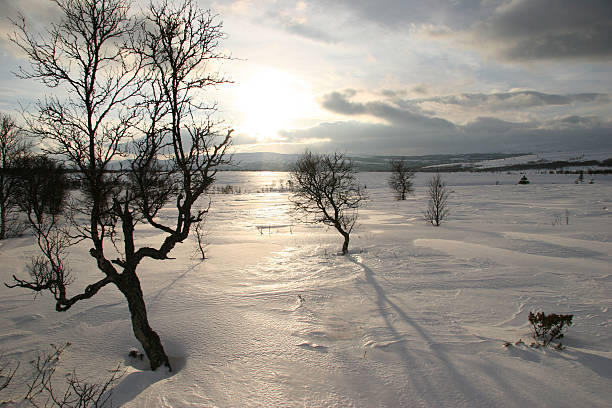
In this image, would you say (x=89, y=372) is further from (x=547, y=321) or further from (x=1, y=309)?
(x=547, y=321)

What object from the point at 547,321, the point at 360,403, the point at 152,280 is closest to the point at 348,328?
the point at 360,403

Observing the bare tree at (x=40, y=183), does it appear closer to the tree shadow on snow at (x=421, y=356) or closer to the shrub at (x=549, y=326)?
the tree shadow on snow at (x=421, y=356)

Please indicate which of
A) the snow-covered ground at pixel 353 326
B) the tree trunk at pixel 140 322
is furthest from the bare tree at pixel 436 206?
the tree trunk at pixel 140 322

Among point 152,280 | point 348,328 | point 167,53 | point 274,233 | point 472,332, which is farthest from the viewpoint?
point 274,233

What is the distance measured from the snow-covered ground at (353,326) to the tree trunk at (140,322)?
0.32 metres

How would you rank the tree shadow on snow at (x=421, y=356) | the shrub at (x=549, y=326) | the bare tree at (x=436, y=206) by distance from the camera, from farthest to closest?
the bare tree at (x=436, y=206) → the shrub at (x=549, y=326) → the tree shadow on snow at (x=421, y=356)

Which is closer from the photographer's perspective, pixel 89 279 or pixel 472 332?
pixel 472 332

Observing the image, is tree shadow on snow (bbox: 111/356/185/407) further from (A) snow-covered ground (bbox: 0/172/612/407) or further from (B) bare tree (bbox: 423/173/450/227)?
(B) bare tree (bbox: 423/173/450/227)

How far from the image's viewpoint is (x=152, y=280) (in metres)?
10.5

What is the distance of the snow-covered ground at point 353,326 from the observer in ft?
15.3

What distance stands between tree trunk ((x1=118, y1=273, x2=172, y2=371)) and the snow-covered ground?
32 centimetres

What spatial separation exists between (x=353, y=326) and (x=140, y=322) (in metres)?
4.47

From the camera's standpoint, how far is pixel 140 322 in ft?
18.1

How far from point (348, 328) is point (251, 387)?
8.74 ft
